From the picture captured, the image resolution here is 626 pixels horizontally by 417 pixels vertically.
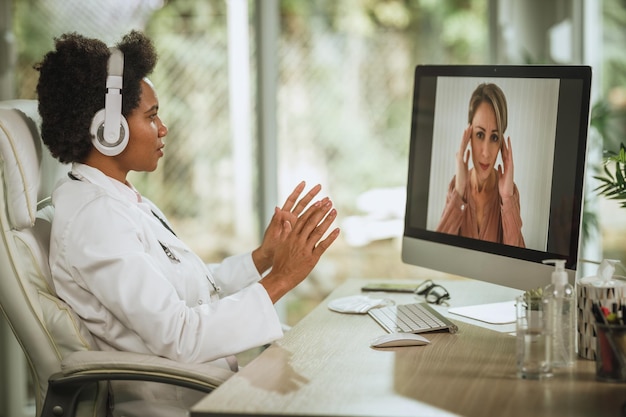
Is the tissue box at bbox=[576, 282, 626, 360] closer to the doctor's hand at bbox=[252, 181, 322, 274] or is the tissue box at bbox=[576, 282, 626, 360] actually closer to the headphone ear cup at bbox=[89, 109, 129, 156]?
the doctor's hand at bbox=[252, 181, 322, 274]

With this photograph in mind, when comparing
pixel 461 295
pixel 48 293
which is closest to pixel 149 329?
pixel 48 293

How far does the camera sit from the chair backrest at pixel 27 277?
5.54 ft

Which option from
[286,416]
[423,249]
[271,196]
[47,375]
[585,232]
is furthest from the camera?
[271,196]

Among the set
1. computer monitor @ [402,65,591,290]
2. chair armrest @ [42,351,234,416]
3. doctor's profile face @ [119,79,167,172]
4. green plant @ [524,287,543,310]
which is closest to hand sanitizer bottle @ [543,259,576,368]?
green plant @ [524,287,543,310]

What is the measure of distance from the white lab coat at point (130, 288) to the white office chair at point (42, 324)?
0.05 metres

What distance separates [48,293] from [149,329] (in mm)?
293

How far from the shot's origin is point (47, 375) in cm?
171

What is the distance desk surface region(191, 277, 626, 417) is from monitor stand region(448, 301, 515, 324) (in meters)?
0.09

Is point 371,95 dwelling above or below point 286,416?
above

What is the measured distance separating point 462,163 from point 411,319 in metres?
0.40

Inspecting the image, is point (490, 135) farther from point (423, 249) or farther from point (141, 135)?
point (141, 135)

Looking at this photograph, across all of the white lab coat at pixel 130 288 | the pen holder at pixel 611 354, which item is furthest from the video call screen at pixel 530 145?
the white lab coat at pixel 130 288

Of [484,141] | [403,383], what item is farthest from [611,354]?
[484,141]

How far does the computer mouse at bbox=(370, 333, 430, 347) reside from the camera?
1.64 meters
